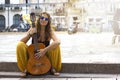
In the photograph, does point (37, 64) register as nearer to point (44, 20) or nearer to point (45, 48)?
point (45, 48)

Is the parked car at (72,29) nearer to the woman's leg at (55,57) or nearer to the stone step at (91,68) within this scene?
the stone step at (91,68)

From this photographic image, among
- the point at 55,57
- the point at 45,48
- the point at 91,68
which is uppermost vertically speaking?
the point at 45,48

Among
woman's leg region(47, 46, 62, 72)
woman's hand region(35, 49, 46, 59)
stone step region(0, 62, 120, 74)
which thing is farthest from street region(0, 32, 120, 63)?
woman's hand region(35, 49, 46, 59)

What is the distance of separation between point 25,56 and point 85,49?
6.68 feet

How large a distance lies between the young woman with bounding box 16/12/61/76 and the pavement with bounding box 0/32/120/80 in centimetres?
15

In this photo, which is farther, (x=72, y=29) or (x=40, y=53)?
(x=72, y=29)

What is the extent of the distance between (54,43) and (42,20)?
329 millimetres

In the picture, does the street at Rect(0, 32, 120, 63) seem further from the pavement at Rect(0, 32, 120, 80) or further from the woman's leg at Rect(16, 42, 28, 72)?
the woman's leg at Rect(16, 42, 28, 72)

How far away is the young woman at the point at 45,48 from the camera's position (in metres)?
5.03

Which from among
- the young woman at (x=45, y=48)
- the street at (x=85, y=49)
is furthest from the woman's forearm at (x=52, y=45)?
the street at (x=85, y=49)

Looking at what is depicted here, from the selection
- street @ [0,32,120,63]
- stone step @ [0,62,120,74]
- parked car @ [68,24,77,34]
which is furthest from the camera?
parked car @ [68,24,77,34]

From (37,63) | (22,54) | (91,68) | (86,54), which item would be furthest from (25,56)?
(86,54)

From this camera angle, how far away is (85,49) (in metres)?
6.95

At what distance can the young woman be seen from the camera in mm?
5027
